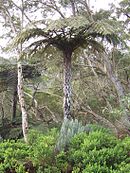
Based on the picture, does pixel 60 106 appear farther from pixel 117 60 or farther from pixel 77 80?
pixel 117 60

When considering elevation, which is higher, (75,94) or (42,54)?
(42,54)

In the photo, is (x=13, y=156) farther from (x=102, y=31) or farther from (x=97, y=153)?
(x=102, y=31)

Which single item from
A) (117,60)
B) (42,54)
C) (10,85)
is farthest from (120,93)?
(42,54)

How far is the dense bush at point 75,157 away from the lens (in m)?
3.50

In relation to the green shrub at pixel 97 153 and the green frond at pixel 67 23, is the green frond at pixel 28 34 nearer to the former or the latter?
the green frond at pixel 67 23

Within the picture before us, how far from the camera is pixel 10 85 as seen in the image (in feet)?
34.8

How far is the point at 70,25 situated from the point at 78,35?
34cm

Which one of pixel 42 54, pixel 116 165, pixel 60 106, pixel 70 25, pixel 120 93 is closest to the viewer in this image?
pixel 116 165

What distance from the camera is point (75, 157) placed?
362 centimetres

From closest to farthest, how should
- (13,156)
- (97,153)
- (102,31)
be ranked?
(97,153), (13,156), (102,31)

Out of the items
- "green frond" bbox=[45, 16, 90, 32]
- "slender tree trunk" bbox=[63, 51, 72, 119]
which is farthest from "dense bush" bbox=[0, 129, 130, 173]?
"green frond" bbox=[45, 16, 90, 32]

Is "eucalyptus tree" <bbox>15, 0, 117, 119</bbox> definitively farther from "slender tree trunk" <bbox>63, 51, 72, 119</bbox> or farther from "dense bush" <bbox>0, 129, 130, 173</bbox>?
"dense bush" <bbox>0, 129, 130, 173</bbox>

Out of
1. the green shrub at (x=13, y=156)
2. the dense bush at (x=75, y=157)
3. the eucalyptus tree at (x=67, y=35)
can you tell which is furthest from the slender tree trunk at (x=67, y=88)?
the dense bush at (x=75, y=157)

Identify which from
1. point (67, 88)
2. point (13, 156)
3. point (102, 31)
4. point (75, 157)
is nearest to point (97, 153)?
point (75, 157)
